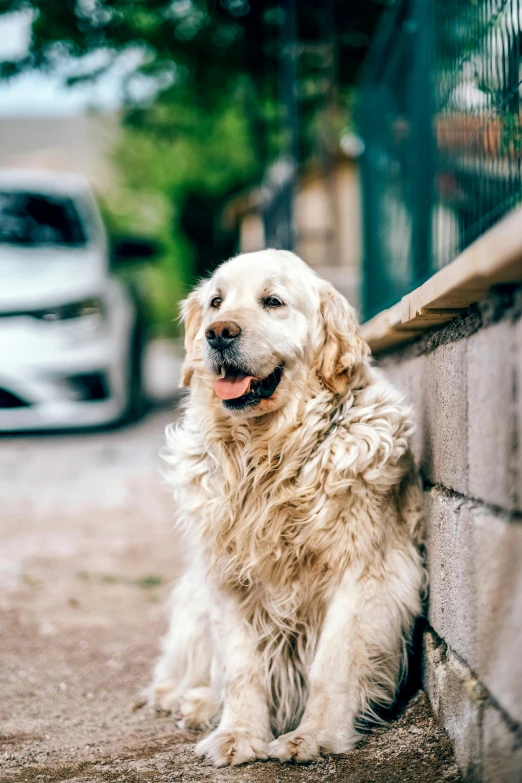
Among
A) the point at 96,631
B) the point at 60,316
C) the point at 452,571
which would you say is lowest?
the point at 96,631

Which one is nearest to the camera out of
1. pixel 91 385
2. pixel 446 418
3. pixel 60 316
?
pixel 446 418

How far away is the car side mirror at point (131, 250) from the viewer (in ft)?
25.7

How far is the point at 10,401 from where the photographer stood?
705cm


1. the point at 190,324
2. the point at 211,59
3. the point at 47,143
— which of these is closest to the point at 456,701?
the point at 190,324

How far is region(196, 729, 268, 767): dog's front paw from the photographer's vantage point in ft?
7.86

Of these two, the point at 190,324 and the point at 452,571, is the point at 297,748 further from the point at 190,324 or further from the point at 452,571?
the point at 190,324

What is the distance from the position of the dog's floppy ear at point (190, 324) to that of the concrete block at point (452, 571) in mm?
922

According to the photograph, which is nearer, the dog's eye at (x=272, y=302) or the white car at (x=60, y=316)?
the dog's eye at (x=272, y=302)

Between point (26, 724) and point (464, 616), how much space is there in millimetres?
1510

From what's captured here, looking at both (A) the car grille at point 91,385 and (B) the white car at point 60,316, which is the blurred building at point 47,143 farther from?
(A) the car grille at point 91,385

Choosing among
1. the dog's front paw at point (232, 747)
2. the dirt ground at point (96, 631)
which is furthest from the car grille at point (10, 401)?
the dog's front paw at point (232, 747)

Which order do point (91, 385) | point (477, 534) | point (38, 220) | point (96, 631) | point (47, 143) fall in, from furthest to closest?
point (47, 143) → point (38, 220) → point (91, 385) → point (96, 631) → point (477, 534)

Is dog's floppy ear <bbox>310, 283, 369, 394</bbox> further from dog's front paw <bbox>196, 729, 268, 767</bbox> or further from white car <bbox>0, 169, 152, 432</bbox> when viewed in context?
white car <bbox>0, 169, 152, 432</bbox>

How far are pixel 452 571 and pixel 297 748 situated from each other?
2.11ft
